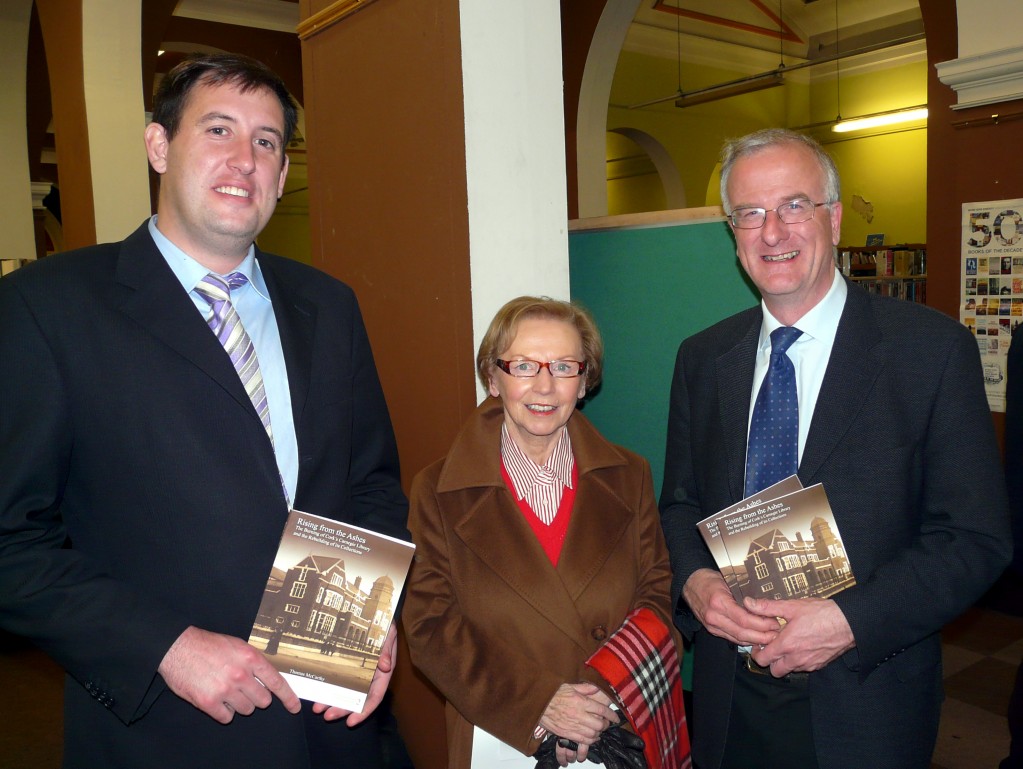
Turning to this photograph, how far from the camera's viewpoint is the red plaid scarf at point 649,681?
1.82 metres

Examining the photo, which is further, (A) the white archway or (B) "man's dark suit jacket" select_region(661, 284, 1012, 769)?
(A) the white archway

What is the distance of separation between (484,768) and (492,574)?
44cm

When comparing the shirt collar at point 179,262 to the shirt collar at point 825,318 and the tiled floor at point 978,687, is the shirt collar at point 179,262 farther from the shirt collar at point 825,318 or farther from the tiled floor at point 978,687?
the tiled floor at point 978,687

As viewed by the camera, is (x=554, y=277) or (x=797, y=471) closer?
(x=797, y=471)

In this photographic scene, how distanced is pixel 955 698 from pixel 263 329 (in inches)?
154

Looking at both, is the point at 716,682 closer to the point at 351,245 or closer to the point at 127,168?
the point at 351,245

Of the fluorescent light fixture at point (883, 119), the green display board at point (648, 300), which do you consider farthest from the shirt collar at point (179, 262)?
the fluorescent light fixture at point (883, 119)

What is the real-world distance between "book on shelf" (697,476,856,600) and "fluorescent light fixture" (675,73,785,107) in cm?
1040

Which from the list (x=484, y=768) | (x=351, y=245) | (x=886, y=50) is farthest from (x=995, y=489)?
(x=886, y=50)

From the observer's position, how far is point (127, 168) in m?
5.62

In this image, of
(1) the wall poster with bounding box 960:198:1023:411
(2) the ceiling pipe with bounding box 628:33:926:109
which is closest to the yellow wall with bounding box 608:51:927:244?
(2) the ceiling pipe with bounding box 628:33:926:109

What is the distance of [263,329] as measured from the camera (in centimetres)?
170

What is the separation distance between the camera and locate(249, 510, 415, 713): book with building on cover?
1.45 m

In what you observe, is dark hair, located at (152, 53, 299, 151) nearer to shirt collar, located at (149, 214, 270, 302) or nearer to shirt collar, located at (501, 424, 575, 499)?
shirt collar, located at (149, 214, 270, 302)
